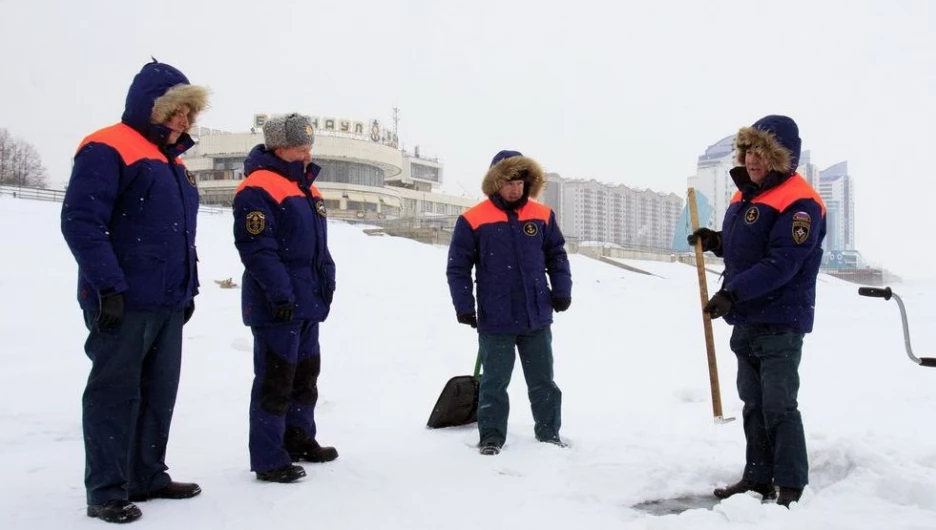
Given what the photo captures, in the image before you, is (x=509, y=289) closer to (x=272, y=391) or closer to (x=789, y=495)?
(x=272, y=391)

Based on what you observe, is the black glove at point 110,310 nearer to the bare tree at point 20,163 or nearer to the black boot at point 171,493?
the black boot at point 171,493

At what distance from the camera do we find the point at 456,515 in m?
3.28

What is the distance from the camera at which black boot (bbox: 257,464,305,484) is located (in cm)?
373

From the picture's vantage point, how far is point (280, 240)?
3963 millimetres

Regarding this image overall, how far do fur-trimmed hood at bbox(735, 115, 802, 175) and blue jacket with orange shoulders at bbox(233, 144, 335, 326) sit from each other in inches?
93.8

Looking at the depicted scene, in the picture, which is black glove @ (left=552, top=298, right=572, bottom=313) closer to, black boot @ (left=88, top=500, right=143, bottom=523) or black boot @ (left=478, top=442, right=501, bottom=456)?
black boot @ (left=478, top=442, right=501, bottom=456)

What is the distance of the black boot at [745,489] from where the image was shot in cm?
375

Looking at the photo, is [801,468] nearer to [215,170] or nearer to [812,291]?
[812,291]

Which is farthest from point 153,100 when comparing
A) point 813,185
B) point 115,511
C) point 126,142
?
point 813,185

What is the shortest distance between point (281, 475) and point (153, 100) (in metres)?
2.02

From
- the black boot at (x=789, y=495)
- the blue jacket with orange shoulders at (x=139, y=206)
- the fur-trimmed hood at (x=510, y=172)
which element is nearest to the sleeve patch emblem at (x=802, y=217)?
the black boot at (x=789, y=495)

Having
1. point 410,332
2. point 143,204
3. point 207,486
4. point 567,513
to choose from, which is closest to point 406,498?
point 567,513

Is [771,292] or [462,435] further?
[462,435]

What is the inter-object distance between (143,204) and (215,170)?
6145cm
